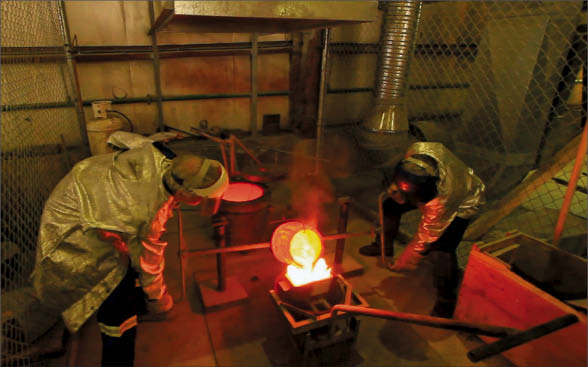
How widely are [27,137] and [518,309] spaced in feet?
17.2

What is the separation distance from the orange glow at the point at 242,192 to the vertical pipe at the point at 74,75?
2684 millimetres

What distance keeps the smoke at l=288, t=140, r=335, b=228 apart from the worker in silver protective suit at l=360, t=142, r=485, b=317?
206cm

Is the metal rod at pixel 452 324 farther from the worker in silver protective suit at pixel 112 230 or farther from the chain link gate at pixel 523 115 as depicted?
the chain link gate at pixel 523 115

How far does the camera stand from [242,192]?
369 cm

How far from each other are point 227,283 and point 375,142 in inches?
99.6

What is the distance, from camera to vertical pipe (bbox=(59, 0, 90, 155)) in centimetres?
462

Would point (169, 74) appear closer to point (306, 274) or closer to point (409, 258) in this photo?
point (306, 274)

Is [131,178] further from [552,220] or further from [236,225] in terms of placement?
[552,220]

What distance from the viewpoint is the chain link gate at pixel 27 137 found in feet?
7.82

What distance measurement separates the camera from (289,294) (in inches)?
97.3

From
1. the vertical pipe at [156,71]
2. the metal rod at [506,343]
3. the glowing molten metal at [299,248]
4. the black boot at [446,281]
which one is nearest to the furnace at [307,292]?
the glowing molten metal at [299,248]

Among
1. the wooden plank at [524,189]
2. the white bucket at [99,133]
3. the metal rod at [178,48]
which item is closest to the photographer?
the wooden plank at [524,189]

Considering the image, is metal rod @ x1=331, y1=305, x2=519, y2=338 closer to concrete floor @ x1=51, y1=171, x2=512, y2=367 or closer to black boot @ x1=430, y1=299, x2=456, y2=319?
concrete floor @ x1=51, y1=171, x2=512, y2=367

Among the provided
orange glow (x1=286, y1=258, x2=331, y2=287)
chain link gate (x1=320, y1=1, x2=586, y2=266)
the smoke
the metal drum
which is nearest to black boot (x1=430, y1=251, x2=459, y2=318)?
chain link gate (x1=320, y1=1, x2=586, y2=266)
